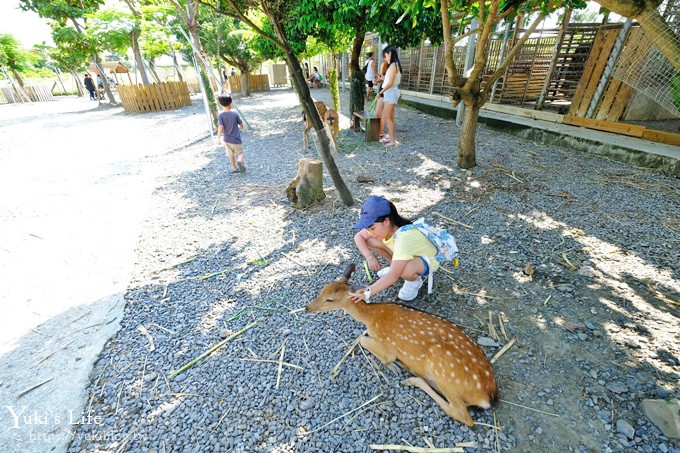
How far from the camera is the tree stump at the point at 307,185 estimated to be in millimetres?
4895

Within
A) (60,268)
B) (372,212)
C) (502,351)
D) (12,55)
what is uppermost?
(12,55)

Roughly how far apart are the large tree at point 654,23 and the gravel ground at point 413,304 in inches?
81.9

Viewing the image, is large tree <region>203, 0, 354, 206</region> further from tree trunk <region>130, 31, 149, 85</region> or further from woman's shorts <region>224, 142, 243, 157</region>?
tree trunk <region>130, 31, 149, 85</region>

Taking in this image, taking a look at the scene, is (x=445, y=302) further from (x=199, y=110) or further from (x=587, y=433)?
(x=199, y=110)

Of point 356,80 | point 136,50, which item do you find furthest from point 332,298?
point 136,50

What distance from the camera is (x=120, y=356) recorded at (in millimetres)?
2672

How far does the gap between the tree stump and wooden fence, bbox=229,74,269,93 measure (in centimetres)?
2623

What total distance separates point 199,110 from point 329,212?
15397 millimetres

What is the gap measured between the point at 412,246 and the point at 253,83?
101ft

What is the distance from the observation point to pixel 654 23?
6.59ft

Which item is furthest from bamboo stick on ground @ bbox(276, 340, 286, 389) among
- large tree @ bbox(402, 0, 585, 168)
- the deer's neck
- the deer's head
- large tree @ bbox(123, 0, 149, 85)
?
large tree @ bbox(123, 0, 149, 85)

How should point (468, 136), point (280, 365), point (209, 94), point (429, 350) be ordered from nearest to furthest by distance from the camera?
point (429, 350) < point (280, 365) < point (468, 136) < point (209, 94)

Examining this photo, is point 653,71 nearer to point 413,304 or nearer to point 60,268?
point 413,304

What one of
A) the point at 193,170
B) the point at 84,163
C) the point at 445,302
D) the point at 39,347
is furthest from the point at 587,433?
the point at 84,163
